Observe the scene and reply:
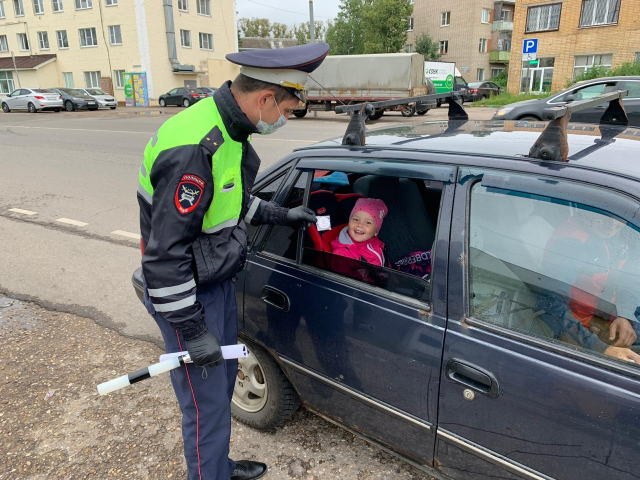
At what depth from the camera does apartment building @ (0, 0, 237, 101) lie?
1357 inches

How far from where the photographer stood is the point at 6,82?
1620 inches

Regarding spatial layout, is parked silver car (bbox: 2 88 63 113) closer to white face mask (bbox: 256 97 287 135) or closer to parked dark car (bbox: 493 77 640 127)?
parked dark car (bbox: 493 77 640 127)

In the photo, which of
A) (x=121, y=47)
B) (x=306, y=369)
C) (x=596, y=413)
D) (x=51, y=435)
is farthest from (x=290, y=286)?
(x=121, y=47)

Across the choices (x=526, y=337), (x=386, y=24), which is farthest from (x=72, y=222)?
(x=386, y=24)

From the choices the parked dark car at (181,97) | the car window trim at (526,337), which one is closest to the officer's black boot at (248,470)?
the car window trim at (526,337)

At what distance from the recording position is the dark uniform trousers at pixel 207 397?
1920mm

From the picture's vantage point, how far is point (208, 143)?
1677 mm

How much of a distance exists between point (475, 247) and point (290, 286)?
0.87 metres

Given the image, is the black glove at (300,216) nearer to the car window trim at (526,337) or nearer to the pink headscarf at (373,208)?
the pink headscarf at (373,208)

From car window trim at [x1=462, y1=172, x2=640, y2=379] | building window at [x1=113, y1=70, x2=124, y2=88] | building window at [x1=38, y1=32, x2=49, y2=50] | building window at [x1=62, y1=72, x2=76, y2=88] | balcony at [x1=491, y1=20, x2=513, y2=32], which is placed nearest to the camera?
car window trim at [x1=462, y1=172, x2=640, y2=379]

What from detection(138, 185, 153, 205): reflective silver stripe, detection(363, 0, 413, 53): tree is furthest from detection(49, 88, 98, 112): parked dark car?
detection(138, 185, 153, 205): reflective silver stripe

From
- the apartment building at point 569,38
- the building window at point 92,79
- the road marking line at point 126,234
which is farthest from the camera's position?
the building window at point 92,79

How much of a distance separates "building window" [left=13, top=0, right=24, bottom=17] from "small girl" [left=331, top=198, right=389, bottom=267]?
48.1 metres

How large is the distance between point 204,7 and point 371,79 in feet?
76.9
